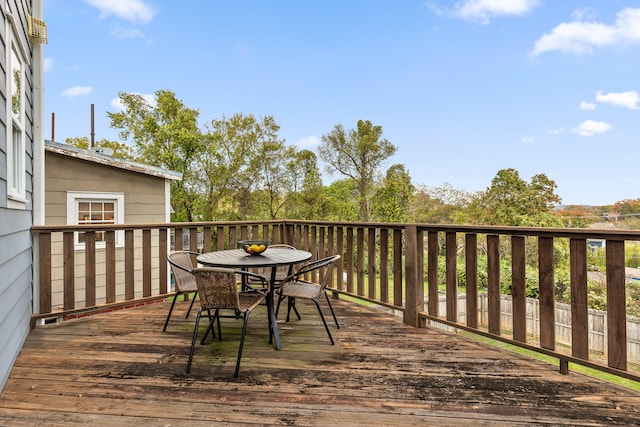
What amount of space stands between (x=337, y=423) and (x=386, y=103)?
22.3 meters

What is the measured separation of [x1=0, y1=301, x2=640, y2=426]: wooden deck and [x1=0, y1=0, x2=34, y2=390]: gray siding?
0.19 metres

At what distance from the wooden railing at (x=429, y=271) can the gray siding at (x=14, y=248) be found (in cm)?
31

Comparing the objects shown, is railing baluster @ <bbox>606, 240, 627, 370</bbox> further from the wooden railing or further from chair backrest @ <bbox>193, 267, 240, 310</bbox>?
chair backrest @ <bbox>193, 267, 240, 310</bbox>

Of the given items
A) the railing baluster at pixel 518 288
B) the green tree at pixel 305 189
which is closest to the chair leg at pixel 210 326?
the railing baluster at pixel 518 288

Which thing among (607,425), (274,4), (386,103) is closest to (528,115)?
(386,103)

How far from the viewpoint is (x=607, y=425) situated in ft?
5.48

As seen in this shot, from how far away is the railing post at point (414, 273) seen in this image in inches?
124

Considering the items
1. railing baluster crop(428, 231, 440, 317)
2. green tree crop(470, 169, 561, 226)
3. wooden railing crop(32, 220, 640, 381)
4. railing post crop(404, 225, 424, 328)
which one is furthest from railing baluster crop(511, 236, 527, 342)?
green tree crop(470, 169, 561, 226)

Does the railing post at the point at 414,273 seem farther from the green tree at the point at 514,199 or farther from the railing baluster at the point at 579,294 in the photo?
the green tree at the point at 514,199

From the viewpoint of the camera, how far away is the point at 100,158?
5559 millimetres

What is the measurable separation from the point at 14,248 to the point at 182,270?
120 cm

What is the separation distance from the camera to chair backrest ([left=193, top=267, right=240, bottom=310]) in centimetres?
229

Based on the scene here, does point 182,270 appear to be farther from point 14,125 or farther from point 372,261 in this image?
point 372,261

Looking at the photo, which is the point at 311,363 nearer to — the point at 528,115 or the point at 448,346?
the point at 448,346
